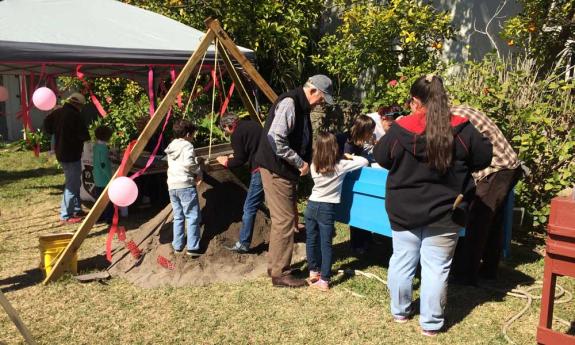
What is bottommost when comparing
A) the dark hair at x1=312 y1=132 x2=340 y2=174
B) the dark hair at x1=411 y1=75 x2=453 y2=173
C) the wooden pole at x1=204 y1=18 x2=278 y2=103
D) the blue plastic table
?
the blue plastic table

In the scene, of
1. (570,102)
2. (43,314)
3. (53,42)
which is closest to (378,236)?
(570,102)

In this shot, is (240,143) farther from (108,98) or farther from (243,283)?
(108,98)

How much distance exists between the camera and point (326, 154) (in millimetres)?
4602

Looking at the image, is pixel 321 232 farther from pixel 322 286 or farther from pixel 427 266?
pixel 427 266

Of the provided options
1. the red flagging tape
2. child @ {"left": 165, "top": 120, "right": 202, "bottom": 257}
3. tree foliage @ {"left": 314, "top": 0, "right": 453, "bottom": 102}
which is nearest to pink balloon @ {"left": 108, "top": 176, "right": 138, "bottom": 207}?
child @ {"left": 165, "top": 120, "right": 202, "bottom": 257}

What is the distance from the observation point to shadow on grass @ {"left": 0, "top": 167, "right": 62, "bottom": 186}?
33.8 feet

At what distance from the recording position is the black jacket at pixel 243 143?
5676 mm

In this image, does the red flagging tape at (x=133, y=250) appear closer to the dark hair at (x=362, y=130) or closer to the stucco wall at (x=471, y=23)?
the dark hair at (x=362, y=130)

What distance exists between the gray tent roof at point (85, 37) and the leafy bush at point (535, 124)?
2954 millimetres

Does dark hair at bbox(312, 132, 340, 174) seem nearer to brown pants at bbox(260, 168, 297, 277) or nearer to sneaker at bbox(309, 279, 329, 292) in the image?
brown pants at bbox(260, 168, 297, 277)

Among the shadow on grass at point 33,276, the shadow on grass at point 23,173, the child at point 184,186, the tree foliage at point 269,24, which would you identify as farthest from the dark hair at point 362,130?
the shadow on grass at point 23,173

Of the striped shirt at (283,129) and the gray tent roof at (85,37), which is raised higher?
the gray tent roof at (85,37)

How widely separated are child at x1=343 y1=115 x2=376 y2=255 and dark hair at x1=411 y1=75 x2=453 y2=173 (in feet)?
5.42

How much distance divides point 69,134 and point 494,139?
518cm
